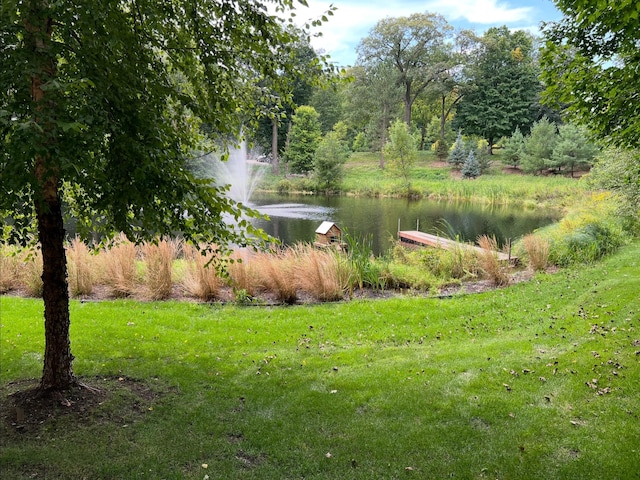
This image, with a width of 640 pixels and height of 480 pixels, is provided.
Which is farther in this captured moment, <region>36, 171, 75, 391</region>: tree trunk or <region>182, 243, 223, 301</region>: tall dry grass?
<region>182, 243, 223, 301</region>: tall dry grass

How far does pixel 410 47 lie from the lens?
Answer: 45062 mm

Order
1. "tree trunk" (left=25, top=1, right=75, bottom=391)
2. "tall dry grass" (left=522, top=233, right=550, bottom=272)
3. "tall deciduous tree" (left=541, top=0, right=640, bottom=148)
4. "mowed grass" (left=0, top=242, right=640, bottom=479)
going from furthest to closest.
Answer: "tall dry grass" (left=522, top=233, right=550, bottom=272), "tall deciduous tree" (left=541, top=0, right=640, bottom=148), "tree trunk" (left=25, top=1, right=75, bottom=391), "mowed grass" (left=0, top=242, right=640, bottom=479)

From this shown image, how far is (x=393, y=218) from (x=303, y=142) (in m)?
18.3

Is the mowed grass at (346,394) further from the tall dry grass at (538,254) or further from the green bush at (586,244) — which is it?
the green bush at (586,244)

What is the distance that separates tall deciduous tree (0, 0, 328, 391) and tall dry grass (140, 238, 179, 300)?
3.48 metres

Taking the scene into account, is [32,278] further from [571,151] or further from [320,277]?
[571,151]

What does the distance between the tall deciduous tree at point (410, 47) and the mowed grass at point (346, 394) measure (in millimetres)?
40590

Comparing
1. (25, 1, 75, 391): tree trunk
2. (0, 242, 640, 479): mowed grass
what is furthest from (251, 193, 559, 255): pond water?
(25, 1, 75, 391): tree trunk

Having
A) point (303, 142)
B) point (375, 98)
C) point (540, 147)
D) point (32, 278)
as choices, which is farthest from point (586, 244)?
point (375, 98)

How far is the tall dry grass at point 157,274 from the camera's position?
730 cm

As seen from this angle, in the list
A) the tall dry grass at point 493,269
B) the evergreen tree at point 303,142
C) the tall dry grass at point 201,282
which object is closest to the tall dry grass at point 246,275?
the tall dry grass at point 201,282

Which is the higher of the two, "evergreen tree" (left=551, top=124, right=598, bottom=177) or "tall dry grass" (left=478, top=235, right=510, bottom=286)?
"evergreen tree" (left=551, top=124, right=598, bottom=177)

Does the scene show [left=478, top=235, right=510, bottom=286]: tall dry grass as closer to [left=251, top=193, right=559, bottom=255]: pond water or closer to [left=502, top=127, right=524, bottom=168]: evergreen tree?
[left=251, top=193, right=559, bottom=255]: pond water

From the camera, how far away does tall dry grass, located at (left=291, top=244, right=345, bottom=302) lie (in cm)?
766
